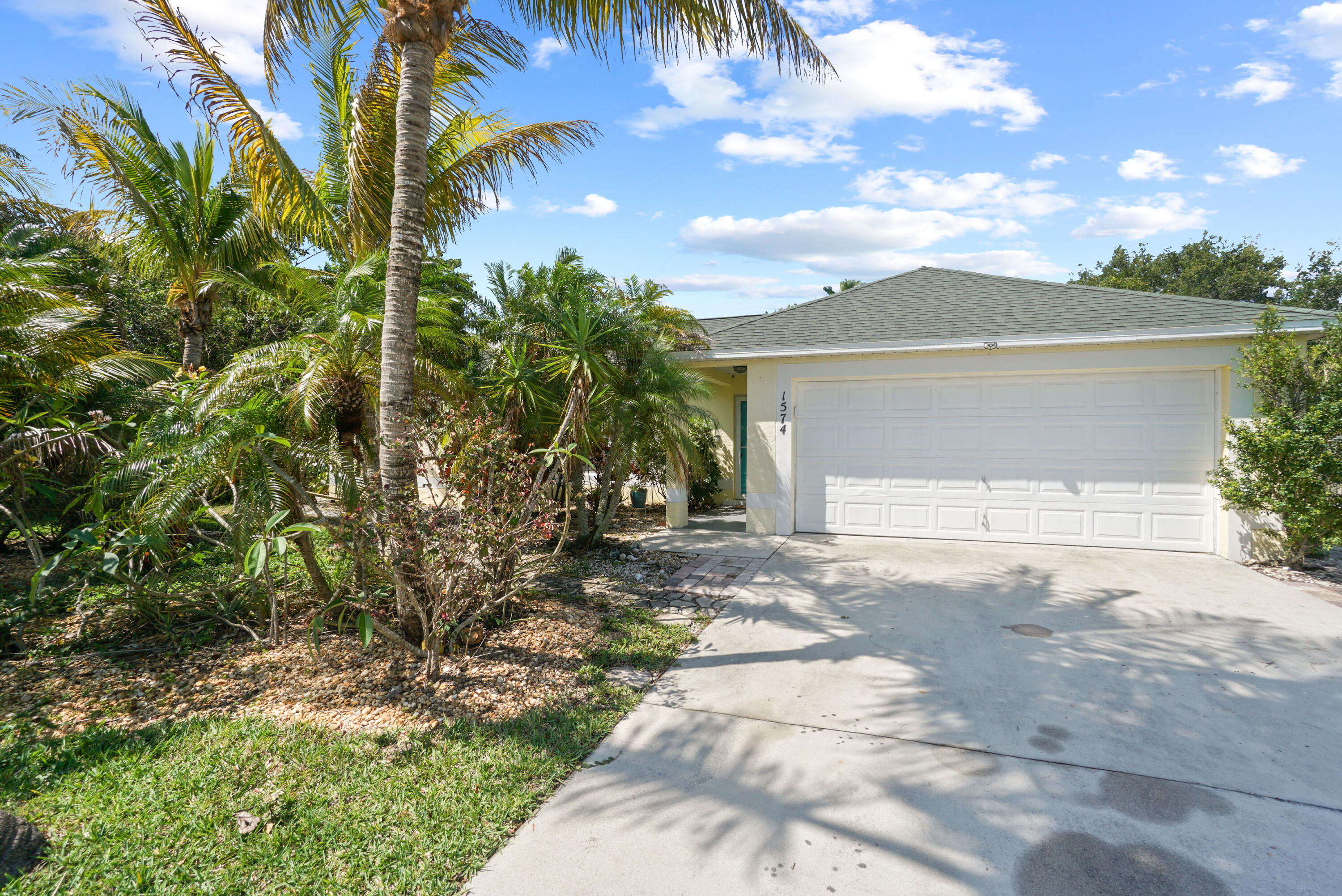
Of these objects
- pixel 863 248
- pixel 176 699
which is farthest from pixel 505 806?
pixel 863 248

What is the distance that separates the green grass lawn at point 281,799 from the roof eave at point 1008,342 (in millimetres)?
6866

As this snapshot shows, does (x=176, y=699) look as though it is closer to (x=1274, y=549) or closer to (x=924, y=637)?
(x=924, y=637)

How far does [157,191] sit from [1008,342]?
1148 cm

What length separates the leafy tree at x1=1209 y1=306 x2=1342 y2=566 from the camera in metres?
7.00

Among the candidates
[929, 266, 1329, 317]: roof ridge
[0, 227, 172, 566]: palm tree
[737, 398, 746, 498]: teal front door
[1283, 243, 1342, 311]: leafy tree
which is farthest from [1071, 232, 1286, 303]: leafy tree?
[0, 227, 172, 566]: palm tree

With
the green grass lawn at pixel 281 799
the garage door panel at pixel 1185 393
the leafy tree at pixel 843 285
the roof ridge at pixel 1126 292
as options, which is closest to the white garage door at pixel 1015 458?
the garage door panel at pixel 1185 393

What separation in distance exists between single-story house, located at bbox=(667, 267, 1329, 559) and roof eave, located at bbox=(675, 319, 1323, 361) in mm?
25

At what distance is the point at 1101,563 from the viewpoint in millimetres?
7820

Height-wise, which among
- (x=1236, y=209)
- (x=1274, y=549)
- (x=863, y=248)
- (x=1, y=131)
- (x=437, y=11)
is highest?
(x=863, y=248)

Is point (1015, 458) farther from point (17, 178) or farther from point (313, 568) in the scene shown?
point (17, 178)

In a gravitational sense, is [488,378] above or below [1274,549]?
above

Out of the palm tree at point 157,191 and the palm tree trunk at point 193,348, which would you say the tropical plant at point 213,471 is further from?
the palm tree trunk at point 193,348

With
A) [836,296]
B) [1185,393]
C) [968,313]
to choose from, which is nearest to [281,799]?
[968,313]

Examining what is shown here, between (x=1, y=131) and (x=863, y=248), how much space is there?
22743 millimetres
